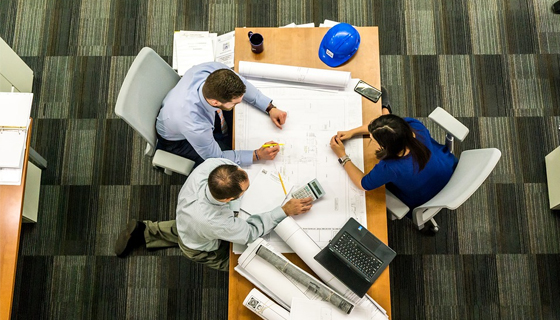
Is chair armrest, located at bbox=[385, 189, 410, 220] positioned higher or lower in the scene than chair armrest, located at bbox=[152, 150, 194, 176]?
lower

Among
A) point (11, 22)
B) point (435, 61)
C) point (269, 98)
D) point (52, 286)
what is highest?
point (11, 22)

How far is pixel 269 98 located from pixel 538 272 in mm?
2016

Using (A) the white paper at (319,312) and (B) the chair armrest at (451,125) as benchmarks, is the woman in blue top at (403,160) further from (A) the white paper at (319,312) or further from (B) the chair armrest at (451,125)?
(A) the white paper at (319,312)

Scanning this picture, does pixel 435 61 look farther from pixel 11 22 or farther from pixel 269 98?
pixel 11 22

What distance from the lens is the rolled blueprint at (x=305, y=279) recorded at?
152 cm

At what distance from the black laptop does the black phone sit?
0.65 meters

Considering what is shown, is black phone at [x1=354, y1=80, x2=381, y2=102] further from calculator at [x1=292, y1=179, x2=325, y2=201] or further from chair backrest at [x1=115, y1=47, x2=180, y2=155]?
chair backrest at [x1=115, y1=47, x2=180, y2=155]

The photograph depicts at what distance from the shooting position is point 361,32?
1992 millimetres

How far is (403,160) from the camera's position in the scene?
168 cm

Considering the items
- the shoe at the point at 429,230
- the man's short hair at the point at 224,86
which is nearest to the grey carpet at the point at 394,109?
the shoe at the point at 429,230

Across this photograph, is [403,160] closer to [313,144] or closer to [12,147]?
[313,144]

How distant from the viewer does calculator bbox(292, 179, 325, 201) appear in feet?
5.68

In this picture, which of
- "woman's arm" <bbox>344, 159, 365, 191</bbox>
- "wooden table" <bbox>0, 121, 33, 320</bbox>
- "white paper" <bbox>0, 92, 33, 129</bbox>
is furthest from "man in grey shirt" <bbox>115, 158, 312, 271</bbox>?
"white paper" <bbox>0, 92, 33, 129</bbox>

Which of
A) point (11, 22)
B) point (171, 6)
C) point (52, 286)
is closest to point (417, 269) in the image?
point (52, 286)
